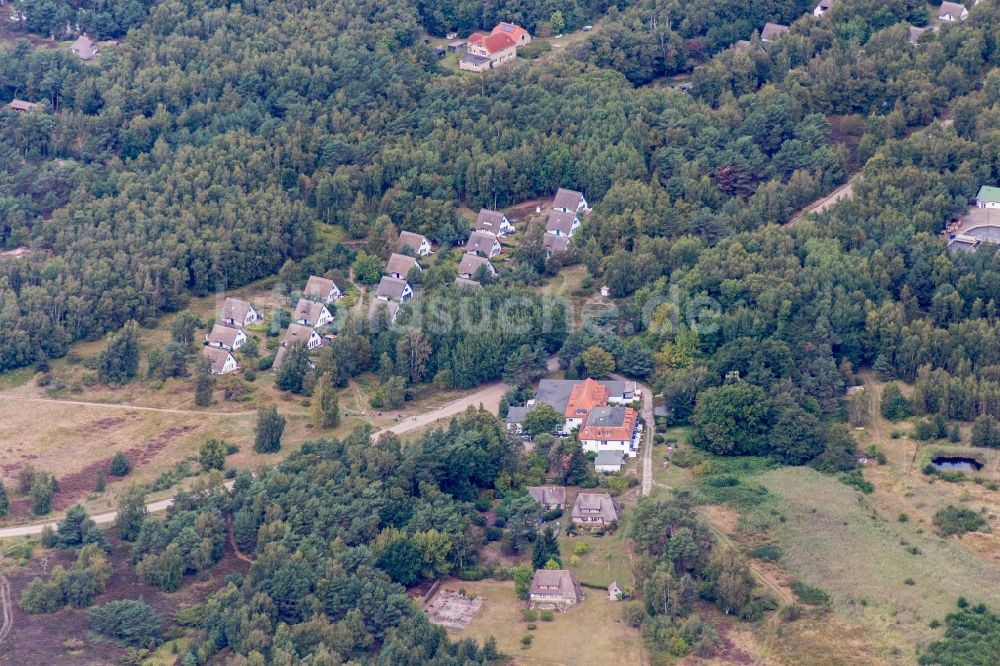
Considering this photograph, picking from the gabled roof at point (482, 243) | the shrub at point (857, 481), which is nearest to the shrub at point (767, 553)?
the shrub at point (857, 481)

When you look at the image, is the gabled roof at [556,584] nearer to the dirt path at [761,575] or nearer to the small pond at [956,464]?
the dirt path at [761,575]

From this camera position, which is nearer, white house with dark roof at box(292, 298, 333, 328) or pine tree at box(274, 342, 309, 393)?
pine tree at box(274, 342, 309, 393)

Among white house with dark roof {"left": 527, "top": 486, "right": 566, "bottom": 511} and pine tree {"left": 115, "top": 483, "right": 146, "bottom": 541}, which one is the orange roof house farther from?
pine tree {"left": 115, "top": 483, "right": 146, "bottom": 541}

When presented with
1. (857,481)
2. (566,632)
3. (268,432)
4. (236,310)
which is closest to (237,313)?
(236,310)

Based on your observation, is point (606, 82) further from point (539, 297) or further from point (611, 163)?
point (539, 297)

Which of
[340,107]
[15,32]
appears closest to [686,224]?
[340,107]

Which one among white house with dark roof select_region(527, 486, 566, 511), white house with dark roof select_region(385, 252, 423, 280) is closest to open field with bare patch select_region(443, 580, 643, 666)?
white house with dark roof select_region(527, 486, 566, 511)
